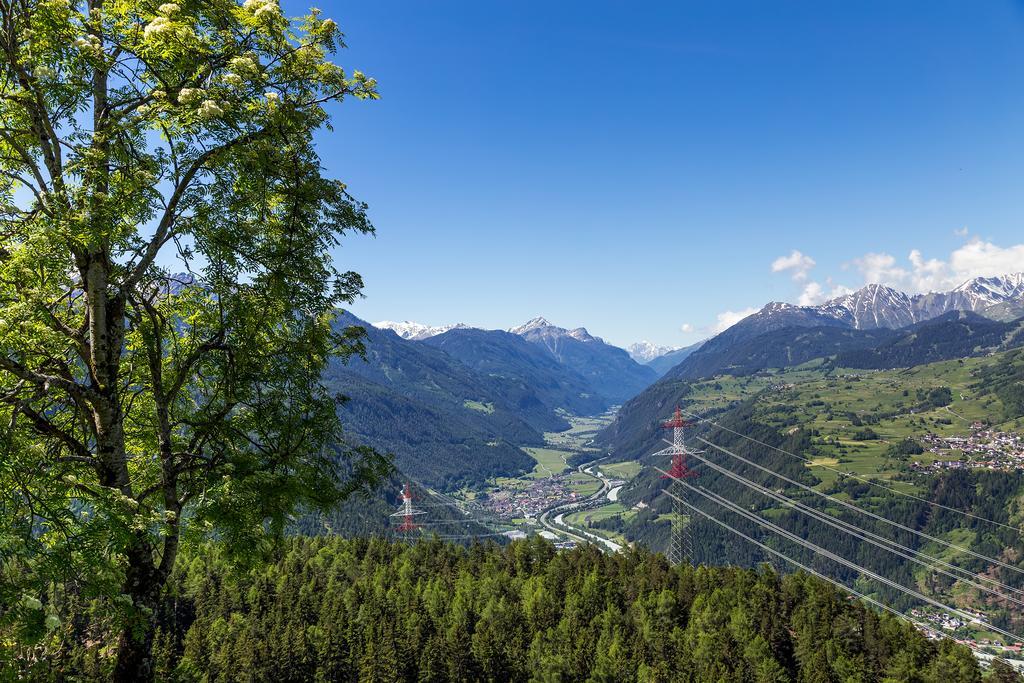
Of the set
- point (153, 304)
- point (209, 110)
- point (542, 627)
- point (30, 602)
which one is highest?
point (209, 110)

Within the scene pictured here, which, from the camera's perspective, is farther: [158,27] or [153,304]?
[153,304]

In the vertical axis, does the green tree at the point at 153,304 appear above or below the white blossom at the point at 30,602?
above

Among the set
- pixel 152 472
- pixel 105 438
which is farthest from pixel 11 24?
pixel 152 472

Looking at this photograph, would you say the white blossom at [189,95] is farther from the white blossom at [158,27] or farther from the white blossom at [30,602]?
the white blossom at [30,602]

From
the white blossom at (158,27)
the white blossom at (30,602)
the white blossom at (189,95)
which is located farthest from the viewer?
the white blossom at (189,95)

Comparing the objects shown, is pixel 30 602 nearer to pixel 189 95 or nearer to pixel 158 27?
pixel 189 95

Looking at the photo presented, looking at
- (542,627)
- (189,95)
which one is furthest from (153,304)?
(542,627)

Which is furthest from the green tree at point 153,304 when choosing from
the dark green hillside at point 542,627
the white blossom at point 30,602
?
the dark green hillside at point 542,627
